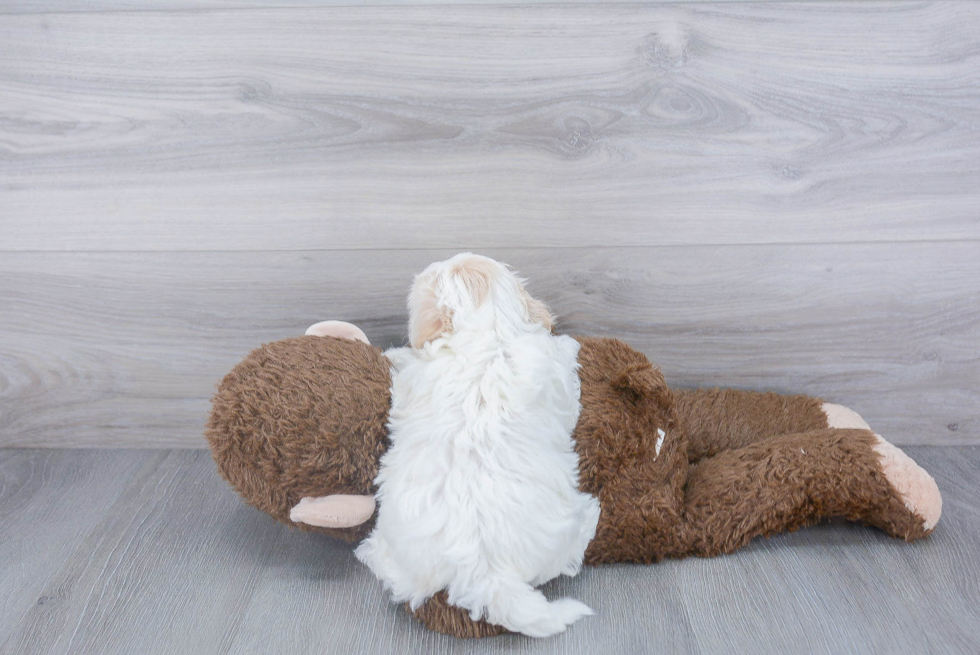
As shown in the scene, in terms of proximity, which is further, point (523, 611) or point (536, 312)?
point (536, 312)

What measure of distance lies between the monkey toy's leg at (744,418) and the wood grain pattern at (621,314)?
49 millimetres

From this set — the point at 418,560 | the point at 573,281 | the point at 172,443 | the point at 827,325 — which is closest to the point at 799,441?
the point at 827,325

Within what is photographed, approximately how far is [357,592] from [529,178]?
0.53 metres

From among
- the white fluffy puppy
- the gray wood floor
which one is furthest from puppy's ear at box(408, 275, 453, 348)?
the gray wood floor

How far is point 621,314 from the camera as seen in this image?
95cm

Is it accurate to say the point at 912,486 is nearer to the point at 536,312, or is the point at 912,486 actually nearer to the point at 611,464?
the point at 611,464

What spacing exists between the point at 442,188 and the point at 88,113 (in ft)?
1.52

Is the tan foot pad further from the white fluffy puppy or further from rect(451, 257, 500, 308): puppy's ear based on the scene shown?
rect(451, 257, 500, 308): puppy's ear

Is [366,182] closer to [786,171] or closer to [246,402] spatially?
[246,402]

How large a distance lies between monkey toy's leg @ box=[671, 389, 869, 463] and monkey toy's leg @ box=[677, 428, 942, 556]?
0.34ft

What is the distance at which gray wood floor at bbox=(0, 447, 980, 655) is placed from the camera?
0.69 metres

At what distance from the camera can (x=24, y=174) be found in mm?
934

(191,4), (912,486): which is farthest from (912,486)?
(191,4)

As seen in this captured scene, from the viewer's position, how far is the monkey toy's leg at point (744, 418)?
92 centimetres
